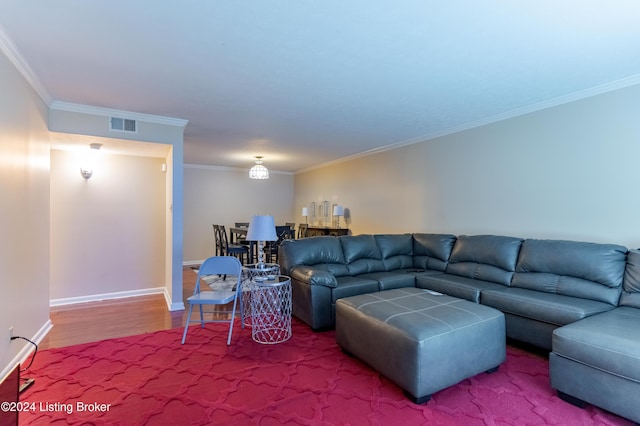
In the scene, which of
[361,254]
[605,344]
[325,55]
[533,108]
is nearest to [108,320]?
[361,254]

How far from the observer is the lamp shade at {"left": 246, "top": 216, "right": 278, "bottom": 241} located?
319cm

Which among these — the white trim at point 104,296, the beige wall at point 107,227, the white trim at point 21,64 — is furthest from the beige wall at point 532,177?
the white trim at point 21,64

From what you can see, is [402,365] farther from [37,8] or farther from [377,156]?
[377,156]

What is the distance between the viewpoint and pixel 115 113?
148 inches

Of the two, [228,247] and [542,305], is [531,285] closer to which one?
[542,305]

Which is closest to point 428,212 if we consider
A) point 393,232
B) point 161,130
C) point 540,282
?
point 393,232

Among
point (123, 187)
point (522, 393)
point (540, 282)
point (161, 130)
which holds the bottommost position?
point (522, 393)

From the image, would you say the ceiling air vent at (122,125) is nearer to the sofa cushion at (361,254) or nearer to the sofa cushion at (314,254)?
the sofa cushion at (314,254)

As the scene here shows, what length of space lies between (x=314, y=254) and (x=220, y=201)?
4855mm

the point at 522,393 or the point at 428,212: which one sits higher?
the point at 428,212

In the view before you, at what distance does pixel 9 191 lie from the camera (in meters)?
2.42

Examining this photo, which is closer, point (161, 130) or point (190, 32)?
point (190, 32)

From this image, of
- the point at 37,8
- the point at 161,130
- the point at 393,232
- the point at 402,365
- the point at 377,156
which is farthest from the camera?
the point at 377,156

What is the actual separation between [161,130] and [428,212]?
407 cm
